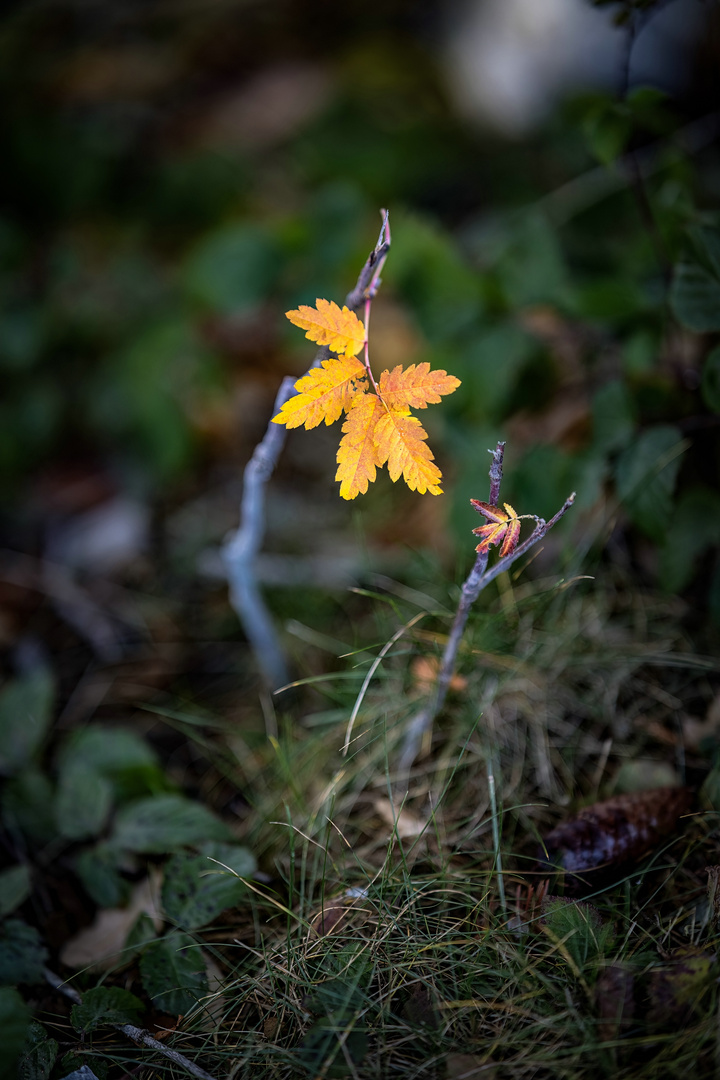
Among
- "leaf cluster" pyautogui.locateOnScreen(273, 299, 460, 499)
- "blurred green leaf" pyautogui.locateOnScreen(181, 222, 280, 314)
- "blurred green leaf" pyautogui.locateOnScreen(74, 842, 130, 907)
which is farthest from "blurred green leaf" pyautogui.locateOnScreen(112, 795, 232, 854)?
"blurred green leaf" pyautogui.locateOnScreen(181, 222, 280, 314)

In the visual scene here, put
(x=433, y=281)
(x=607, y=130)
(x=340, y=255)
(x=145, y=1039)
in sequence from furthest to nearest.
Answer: (x=340, y=255) < (x=433, y=281) < (x=607, y=130) < (x=145, y=1039)

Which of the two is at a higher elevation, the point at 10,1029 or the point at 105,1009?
the point at 10,1029

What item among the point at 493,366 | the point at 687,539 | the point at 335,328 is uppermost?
the point at 335,328

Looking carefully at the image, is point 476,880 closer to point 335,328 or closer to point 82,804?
point 82,804

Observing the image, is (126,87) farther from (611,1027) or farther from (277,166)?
(611,1027)

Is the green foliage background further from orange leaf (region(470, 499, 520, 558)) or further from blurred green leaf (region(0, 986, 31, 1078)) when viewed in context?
blurred green leaf (region(0, 986, 31, 1078))

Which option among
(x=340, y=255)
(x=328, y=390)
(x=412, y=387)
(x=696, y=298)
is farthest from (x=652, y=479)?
(x=340, y=255)

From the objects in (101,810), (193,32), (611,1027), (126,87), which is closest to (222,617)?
(101,810)

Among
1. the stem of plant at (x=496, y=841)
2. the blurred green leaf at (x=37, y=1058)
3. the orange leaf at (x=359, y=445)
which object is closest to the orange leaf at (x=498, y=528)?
the orange leaf at (x=359, y=445)
